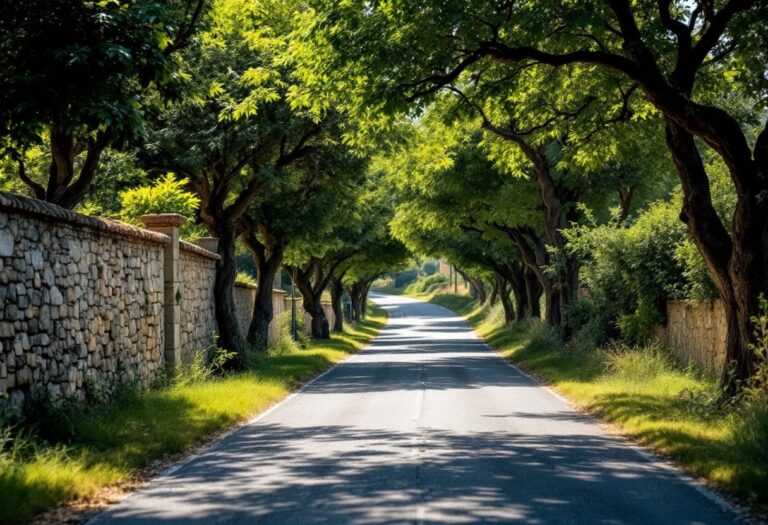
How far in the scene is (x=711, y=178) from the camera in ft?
64.9

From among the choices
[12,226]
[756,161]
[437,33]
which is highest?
[437,33]

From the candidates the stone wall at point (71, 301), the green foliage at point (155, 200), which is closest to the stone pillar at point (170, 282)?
the stone wall at point (71, 301)

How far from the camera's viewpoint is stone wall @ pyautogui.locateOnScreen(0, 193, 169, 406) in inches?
387

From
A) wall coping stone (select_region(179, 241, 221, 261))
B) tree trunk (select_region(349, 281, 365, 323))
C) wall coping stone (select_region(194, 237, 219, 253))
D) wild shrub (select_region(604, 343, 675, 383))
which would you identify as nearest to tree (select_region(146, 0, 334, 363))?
wall coping stone (select_region(194, 237, 219, 253))

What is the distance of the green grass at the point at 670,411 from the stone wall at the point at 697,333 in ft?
1.11

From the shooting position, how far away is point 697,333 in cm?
1803

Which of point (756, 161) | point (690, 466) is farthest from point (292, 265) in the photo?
point (690, 466)

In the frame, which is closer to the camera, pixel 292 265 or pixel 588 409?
pixel 588 409

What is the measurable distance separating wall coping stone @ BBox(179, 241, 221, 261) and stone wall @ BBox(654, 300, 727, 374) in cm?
1039

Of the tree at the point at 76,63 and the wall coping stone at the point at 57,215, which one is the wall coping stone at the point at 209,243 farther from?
the tree at the point at 76,63

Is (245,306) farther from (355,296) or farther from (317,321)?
(355,296)

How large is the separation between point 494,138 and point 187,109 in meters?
7.37

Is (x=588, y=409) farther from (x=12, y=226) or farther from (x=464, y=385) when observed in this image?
(x=12, y=226)

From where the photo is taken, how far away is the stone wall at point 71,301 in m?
9.82
